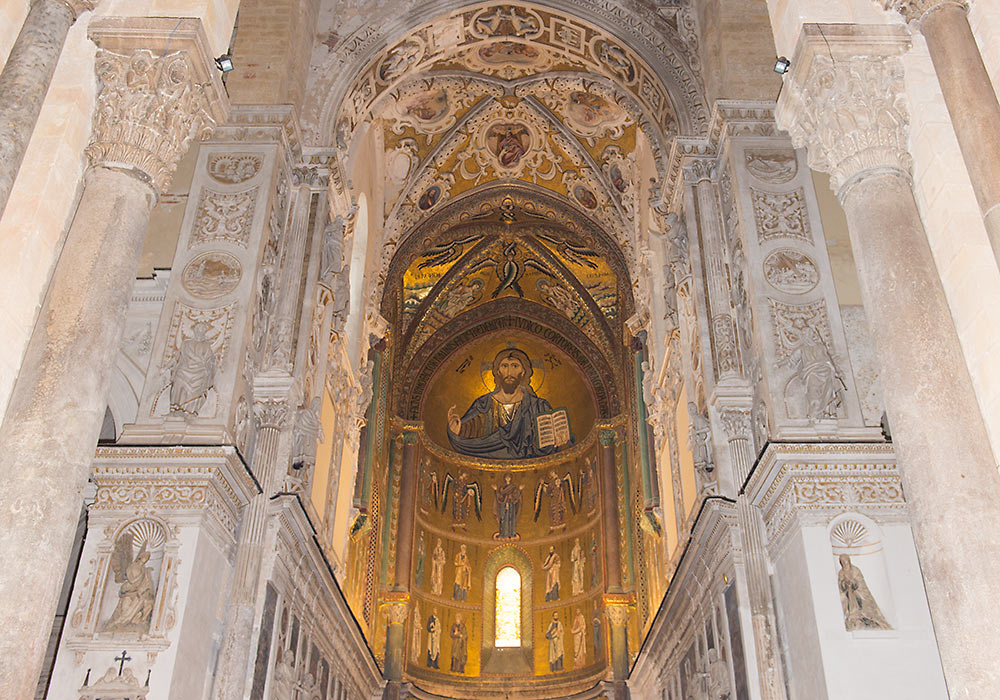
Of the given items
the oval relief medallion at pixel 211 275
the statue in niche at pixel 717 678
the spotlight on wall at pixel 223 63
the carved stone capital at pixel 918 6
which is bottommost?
the statue in niche at pixel 717 678

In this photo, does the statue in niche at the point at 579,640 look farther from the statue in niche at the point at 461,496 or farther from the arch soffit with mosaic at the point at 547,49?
the arch soffit with mosaic at the point at 547,49

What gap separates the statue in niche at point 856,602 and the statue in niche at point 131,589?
5.72 meters

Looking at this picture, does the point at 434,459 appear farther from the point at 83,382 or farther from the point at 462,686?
the point at 83,382

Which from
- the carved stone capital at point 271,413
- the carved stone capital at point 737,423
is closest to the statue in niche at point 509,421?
the carved stone capital at point 737,423

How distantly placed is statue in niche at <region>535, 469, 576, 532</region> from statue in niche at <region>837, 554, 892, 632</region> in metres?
14.3

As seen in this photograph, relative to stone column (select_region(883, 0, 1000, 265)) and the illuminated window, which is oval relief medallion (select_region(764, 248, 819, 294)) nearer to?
stone column (select_region(883, 0, 1000, 265))

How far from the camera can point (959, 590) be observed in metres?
5.04

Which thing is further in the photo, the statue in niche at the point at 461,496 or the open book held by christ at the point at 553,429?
the open book held by christ at the point at 553,429

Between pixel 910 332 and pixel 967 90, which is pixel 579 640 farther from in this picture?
pixel 967 90

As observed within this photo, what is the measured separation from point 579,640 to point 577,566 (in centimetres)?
162

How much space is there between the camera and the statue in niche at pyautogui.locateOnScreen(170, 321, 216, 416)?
9.56 metres

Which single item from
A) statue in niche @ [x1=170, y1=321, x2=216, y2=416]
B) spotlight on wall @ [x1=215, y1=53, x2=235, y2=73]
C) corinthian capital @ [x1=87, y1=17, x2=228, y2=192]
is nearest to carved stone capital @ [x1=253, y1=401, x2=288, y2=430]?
statue in niche @ [x1=170, y1=321, x2=216, y2=416]

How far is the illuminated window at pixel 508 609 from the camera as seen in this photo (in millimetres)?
21750

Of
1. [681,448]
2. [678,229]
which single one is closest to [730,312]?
[678,229]
